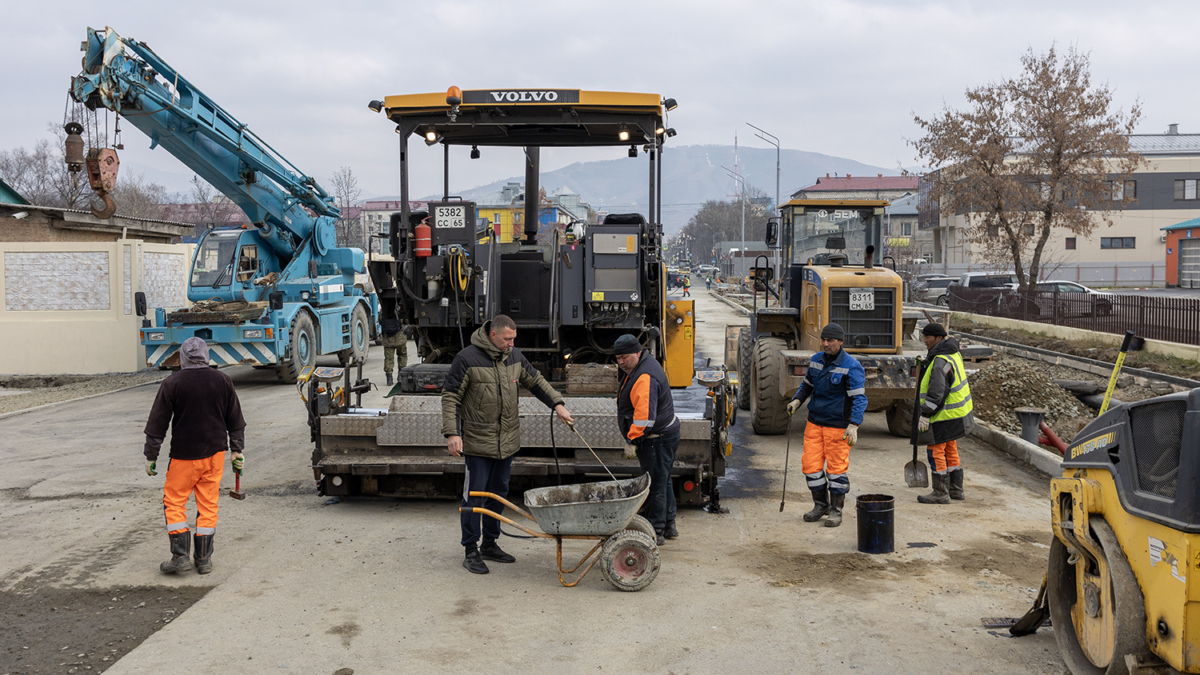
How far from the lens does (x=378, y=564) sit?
6543 mm

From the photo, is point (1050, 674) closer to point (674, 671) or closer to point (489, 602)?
point (674, 671)

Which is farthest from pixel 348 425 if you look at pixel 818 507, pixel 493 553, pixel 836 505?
pixel 836 505

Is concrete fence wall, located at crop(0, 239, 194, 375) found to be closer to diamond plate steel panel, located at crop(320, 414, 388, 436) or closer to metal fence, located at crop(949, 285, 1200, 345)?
diamond plate steel panel, located at crop(320, 414, 388, 436)

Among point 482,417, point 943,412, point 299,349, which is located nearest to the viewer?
point 482,417

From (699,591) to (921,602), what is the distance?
139cm

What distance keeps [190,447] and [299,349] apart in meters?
11.2

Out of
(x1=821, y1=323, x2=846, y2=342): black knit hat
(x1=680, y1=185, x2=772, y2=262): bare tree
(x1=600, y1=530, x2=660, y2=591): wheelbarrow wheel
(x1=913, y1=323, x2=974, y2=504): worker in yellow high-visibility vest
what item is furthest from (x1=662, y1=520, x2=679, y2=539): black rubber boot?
(x1=680, y1=185, x2=772, y2=262): bare tree

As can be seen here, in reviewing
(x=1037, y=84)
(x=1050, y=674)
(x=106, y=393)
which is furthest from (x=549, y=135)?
(x=1037, y=84)

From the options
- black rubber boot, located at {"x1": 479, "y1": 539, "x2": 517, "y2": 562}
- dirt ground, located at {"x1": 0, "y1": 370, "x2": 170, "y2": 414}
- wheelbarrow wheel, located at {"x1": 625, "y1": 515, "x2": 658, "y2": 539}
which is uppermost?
wheelbarrow wheel, located at {"x1": 625, "y1": 515, "x2": 658, "y2": 539}

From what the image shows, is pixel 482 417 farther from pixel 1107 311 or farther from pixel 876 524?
pixel 1107 311

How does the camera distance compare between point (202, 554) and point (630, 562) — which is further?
point (202, 554)

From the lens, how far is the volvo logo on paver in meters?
8.20

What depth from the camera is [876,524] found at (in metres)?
6.80

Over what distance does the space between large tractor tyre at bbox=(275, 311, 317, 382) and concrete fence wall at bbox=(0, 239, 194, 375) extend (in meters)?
3.94
